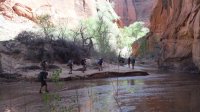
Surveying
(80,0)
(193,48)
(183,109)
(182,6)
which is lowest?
(183,109)

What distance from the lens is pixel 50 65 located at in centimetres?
4034

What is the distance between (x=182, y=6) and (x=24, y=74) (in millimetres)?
22697

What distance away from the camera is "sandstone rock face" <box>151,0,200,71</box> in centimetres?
3947

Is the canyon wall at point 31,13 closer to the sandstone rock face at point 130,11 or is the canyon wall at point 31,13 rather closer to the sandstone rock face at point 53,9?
the sandstone rock face at point 53,9

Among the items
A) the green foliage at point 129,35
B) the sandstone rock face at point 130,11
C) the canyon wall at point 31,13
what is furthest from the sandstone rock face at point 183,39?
the sandstone rock face at point 130,11

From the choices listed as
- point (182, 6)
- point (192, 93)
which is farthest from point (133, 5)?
point (192, 93)

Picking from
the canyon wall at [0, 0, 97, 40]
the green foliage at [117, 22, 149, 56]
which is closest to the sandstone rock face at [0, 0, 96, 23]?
the canyon wall at [0, 0, 97, 40]

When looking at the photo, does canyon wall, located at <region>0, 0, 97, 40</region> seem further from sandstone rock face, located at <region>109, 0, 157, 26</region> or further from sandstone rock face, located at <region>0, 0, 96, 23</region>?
sandstone rock face, located at <region>109, 0, 157, 26</region>

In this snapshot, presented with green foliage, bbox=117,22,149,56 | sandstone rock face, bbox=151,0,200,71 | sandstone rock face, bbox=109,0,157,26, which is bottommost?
sandstone rock face, bbox=151,0,200,71

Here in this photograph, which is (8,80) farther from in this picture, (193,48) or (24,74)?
(193,48)

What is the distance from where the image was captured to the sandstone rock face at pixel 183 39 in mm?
39469

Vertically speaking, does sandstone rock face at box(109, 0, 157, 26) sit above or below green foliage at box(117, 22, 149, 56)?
above

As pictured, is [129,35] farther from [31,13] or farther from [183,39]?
[183,39]

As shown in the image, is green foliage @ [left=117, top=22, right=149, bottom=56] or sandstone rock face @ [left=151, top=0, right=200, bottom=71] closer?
sandstone rock face @ [left=151, top=0, right=200, bottom=71]
